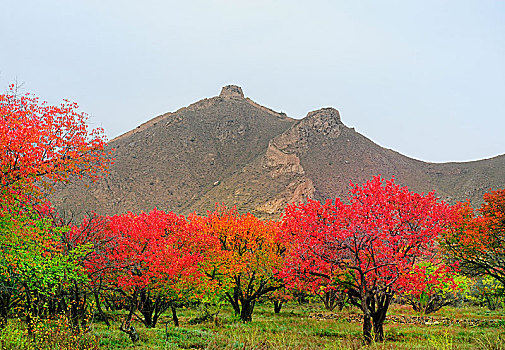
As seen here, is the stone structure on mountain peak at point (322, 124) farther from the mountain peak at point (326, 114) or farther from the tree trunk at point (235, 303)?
the tree trunk at point (235, 303)

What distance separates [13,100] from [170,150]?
9232cm

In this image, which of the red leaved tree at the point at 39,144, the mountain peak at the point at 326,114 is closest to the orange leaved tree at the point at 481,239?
the red leaved tree at the point at 39,144

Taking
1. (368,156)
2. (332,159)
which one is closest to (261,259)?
(332,159)

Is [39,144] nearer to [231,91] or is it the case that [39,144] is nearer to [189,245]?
[189,245]

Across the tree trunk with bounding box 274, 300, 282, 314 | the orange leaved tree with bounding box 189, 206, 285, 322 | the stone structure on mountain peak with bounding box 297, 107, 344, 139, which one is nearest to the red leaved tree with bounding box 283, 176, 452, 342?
the orange leaved tree with bounding box 189, 206, 285, 322

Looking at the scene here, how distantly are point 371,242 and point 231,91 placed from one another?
491ft

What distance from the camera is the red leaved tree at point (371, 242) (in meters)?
15.5

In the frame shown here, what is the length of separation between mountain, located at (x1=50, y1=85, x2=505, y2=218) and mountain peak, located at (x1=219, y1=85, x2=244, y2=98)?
39929 mm

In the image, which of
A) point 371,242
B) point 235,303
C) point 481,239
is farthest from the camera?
point 235,303

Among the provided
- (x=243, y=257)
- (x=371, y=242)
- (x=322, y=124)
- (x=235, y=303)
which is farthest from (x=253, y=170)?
(x=371, y=242)

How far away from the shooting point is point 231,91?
15900cm

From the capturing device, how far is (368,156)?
298 feet

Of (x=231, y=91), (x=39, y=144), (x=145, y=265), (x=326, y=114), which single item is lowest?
(x=145, y=265)

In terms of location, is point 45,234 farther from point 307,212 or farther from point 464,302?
point 464,302
